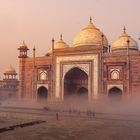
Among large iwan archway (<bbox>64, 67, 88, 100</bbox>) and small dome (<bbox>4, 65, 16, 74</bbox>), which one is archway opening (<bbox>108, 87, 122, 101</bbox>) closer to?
large iwan archway (<bbox>64, 67, 88, 100</bbox>)

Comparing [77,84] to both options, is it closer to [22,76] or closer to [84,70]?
[84,70]

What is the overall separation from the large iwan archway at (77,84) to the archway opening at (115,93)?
3.26 m

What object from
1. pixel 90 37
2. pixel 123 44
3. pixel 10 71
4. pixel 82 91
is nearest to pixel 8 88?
pixel 10 71

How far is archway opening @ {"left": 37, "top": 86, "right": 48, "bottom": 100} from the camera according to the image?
28.4 meters

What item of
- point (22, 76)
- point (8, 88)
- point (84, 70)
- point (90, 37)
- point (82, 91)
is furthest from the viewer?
point (8, 88)

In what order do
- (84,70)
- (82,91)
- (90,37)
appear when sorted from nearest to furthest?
(84,70), (90,37), (82,91)

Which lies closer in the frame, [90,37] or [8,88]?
[90,37]

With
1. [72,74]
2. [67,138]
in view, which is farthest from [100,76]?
[67,138]

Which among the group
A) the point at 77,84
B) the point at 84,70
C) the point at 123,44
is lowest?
the point at 77,84

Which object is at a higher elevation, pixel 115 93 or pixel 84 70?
pixel 84 70

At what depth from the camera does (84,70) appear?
25.7 metres

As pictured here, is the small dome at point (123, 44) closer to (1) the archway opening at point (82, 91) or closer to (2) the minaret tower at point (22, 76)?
(1) the archway opening at point (82, 91)

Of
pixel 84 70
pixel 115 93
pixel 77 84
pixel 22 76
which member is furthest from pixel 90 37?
pixel 22 76

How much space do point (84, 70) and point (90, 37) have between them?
415 cm
